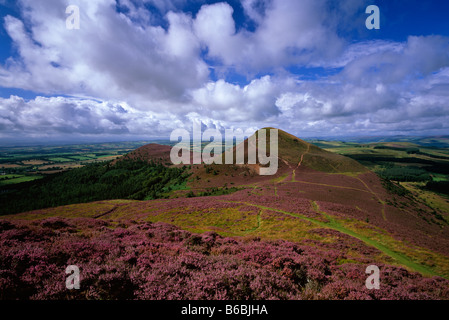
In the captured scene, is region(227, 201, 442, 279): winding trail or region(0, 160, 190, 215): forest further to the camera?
region(0, 160, 190, 215): forest

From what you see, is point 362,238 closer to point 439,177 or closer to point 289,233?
point 289,233

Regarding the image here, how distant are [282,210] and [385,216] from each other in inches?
1008

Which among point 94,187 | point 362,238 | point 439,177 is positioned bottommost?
point 94,187

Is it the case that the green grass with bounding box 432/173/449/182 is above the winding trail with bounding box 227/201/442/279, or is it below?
below

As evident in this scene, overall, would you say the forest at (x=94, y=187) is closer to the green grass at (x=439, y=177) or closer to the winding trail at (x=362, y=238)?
the winding trail at (x=362, y=238)

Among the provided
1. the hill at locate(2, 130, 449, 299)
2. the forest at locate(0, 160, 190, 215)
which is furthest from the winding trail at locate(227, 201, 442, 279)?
the forest at locate(0, 160, 190, 215)

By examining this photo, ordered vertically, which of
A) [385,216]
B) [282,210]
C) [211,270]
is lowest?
[385,216]

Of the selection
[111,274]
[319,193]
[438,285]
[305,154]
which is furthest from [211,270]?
[305,154]

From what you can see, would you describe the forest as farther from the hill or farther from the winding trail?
the winding trail

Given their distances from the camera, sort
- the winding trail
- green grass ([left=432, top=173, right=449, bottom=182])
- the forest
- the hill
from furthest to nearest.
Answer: green grass ([left=432, top=173, right=449, bottom=182]), the forest, the winding trail, the hill

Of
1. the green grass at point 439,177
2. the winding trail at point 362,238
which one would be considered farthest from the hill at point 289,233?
the green grass at point 439,177

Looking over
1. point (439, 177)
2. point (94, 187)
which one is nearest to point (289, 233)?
point (94, 187)

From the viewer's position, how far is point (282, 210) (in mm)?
33781

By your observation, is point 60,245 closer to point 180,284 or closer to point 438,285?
point 180,284
